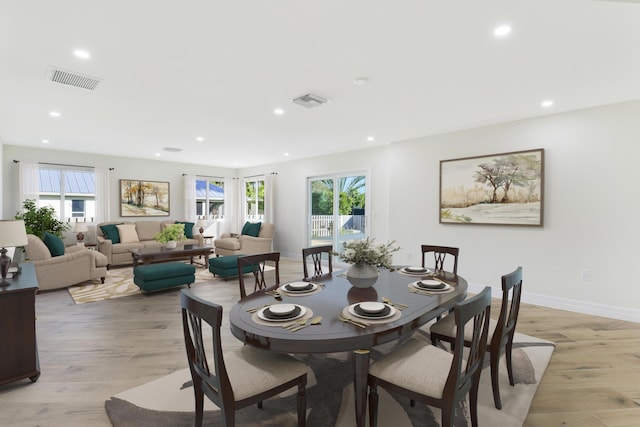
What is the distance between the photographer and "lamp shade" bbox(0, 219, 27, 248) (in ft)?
7.54

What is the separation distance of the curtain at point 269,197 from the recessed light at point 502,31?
6.53 meters

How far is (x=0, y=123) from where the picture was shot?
4.67 meters

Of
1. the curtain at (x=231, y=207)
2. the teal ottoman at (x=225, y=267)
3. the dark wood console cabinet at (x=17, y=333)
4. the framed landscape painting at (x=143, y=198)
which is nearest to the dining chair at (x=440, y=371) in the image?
the dark wood console cabinet at (x=17, y=333)

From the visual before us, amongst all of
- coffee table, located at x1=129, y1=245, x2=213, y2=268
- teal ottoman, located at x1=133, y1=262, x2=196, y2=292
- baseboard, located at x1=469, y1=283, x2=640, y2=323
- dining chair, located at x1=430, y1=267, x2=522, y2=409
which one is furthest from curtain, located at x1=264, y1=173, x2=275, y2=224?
dining chair, located at x1=430, y1=267, x2=522, y2=409

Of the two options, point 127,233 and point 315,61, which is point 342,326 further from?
point 127,233

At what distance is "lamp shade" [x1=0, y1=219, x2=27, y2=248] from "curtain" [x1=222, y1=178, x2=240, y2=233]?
7020mm

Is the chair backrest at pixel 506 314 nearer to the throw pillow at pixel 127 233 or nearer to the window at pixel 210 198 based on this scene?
the throw pillow at pixel 127 233

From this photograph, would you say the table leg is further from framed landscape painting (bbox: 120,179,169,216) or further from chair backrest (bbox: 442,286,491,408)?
framed landscape painting (bbox: 120,179,169,216)

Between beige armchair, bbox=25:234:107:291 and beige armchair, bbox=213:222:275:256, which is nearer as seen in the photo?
beige armchair, bbox=25:234:107:291

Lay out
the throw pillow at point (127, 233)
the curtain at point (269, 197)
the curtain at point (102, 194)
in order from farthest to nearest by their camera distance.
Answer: the curtain at point (269, 197) < the curtain at point (102, 194) < the throw pillow at point (127, 233)

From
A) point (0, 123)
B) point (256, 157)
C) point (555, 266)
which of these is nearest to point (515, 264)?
point (555, 266)

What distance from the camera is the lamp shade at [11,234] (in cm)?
230

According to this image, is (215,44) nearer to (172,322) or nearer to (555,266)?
(172,322)

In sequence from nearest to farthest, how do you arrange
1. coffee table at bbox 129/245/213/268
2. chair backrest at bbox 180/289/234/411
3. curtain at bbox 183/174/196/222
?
1. chair backrest at bbox 180/289/234/411
2. coffee table at bbox 129/245/213/268
3. curtain at bbox 183/174/196/222
